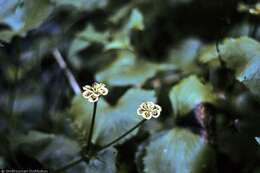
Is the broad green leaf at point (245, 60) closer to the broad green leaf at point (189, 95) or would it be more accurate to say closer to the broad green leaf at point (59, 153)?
the broad green leaf at point (189, 95)

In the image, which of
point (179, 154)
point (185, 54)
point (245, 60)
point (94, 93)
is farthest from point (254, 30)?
point (94, 93)

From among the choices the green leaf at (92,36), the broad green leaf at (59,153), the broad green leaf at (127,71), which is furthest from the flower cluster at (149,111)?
the green leaf at (92,36)

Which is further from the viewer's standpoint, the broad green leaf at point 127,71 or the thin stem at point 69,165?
the broad green leaf at point 127,71

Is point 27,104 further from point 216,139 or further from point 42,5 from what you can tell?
point 216,139

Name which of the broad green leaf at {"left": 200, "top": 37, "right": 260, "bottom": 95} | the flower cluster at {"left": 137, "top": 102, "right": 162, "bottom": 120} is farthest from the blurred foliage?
the flower cluster at {"left": 137, "top": 102, "right": 162, "bottom": 120}

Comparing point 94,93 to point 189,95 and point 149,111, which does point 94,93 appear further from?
point 189,95

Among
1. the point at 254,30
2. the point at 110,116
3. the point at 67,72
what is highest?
the point at 254,30
